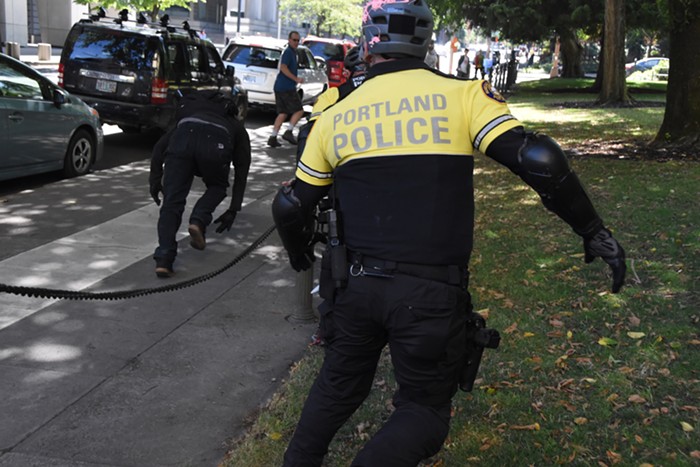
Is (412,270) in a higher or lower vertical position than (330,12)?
lower

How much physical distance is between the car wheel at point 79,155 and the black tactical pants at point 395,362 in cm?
845

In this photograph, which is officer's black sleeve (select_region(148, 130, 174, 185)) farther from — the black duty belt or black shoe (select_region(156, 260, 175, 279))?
the black duty belt

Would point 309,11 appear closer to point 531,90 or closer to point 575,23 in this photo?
point 531,90

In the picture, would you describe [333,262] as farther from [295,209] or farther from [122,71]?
[122,71]

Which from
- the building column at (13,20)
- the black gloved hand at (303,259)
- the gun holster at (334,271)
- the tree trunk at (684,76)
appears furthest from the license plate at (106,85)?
the building column at (13,20)

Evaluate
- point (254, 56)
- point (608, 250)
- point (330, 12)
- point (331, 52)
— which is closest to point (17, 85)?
point (608, 250)

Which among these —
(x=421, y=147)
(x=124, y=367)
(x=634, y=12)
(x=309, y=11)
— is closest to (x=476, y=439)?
(x=421, y=147)

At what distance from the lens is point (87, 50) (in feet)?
42.9

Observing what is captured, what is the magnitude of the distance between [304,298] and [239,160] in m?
1.93

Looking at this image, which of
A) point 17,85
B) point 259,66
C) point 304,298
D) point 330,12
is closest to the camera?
point 304,298

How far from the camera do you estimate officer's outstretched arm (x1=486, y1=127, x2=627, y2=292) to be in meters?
2.79

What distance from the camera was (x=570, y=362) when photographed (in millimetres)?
4793

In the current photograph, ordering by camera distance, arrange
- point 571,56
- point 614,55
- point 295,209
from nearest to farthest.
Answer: point 295,209
point 614,55
point 571,56

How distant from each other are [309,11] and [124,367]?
182 feet
